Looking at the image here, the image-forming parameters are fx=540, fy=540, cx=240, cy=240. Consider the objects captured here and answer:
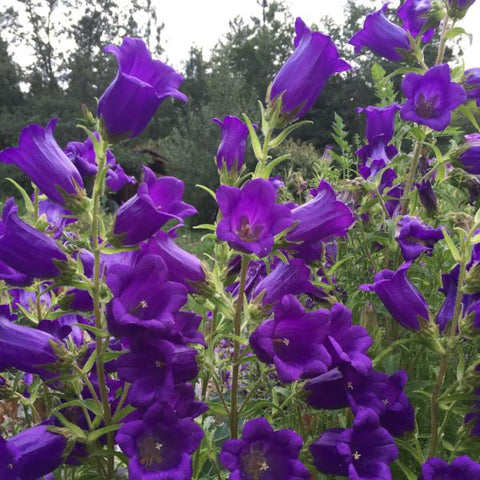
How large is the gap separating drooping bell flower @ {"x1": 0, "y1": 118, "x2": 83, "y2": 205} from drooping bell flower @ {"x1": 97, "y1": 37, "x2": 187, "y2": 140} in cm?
14

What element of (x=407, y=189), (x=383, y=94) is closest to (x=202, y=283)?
(x=407, y=189)

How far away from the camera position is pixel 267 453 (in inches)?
49.0

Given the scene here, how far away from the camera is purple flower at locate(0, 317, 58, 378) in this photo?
1.28 meters

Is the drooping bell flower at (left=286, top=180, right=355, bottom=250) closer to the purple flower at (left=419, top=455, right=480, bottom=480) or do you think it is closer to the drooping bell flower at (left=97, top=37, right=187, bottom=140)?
the drooping bell flower at (left=97, top=37, right=187, bottom=140)

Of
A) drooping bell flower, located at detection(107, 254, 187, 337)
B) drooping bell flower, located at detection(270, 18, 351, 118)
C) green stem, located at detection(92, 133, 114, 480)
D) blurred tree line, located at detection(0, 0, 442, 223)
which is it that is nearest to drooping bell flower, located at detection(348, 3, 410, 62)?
drooping bell flower, located at detection(270, 18, 351, 118)

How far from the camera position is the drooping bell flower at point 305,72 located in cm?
140

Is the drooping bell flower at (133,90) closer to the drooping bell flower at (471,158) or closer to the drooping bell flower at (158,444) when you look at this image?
the drooping bell flower at (158,444)

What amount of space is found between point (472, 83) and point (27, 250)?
1574mm

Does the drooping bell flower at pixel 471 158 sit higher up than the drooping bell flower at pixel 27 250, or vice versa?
the drooping bell flower at pixel 471 158

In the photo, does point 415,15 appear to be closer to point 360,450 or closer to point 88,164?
point 88,164

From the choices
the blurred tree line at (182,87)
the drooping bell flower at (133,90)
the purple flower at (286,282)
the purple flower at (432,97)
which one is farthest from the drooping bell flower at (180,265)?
the blurred tree line at (182,87)

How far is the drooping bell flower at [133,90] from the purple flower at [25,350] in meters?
0.52

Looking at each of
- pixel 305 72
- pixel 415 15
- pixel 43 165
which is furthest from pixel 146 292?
pixel 415 15

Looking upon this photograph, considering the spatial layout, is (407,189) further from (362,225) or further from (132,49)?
(132,49)
